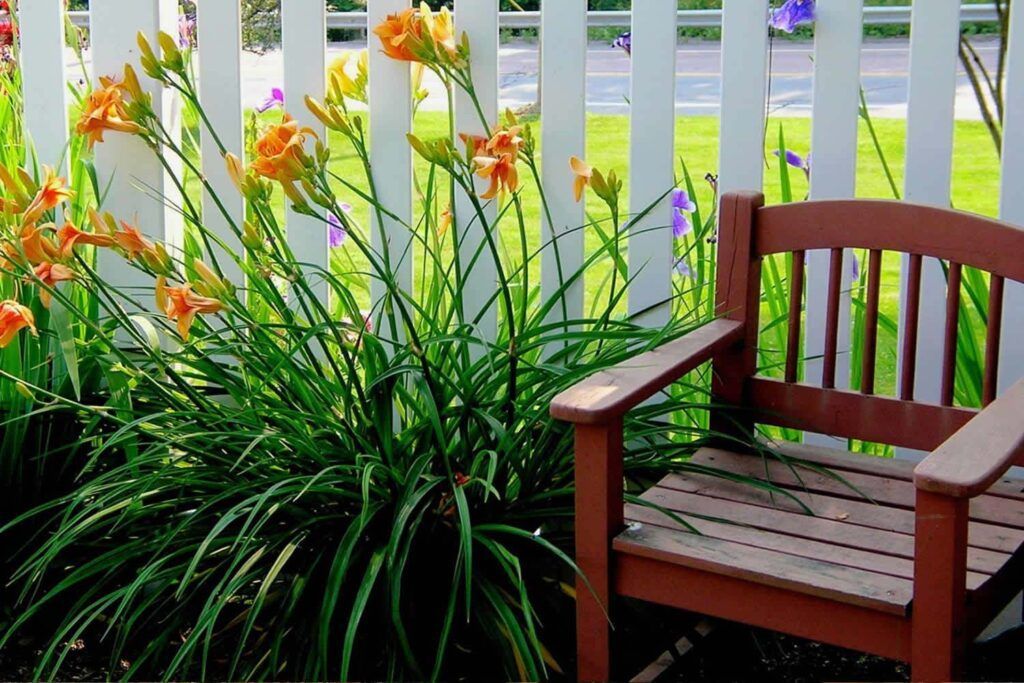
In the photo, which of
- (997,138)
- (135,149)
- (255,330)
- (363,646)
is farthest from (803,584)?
(135,149)

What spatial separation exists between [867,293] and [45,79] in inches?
68.7

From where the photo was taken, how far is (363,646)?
2.05 metres

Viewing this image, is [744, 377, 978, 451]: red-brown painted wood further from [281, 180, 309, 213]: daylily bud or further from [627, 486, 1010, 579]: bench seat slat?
[281, 180, 309, 213]: daylily bud

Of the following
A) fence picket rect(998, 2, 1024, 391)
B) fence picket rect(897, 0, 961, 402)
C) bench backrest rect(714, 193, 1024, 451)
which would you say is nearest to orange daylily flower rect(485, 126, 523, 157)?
bench backrest rect(714, 193, 1024, 451)

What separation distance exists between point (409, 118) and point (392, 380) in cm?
64

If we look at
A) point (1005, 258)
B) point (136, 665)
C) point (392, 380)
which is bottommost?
point (136, 665)

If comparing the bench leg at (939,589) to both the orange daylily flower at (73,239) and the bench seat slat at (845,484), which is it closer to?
the bench seat slat at (845,484)

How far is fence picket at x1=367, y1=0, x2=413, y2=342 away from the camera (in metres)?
2.53

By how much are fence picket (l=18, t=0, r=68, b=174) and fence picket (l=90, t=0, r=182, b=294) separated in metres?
0.11

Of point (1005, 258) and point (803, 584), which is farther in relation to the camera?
point (1005, 258)

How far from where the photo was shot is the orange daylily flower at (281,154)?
206 centimetres

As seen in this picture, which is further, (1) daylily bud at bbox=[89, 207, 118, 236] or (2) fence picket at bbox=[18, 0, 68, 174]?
(2) fence picket at bbox=[18, 0, 68, 174]

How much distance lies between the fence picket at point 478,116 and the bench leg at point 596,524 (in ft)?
2.13

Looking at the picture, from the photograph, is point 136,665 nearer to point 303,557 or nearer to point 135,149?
point 303,557
